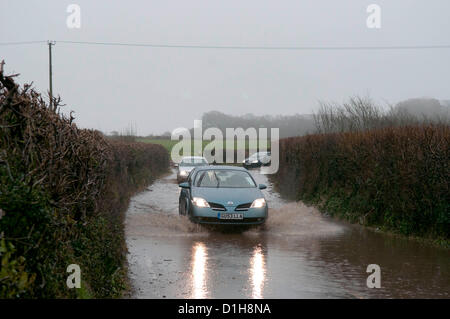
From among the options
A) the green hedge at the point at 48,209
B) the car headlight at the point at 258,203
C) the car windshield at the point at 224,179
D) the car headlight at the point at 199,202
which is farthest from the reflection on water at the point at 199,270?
the car windshield at the point at 224,179

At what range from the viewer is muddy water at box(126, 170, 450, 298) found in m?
8.60

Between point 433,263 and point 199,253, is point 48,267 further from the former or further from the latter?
point 433,263

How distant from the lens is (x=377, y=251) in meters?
12.2

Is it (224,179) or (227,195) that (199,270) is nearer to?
(227,195)

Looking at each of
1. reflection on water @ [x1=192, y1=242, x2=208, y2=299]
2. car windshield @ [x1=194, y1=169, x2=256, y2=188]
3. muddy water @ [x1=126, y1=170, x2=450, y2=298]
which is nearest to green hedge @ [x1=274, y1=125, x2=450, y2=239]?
muddy water @ [x1=126, y1=170, x2=450, y2=298]

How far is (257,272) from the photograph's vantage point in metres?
9.84

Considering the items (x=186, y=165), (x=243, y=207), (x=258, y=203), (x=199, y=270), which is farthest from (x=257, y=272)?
(x=186, y=165)

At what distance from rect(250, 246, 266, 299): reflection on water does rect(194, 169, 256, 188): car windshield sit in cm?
397

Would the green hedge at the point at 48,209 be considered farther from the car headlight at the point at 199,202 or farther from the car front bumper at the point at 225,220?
the car headlight at the point at 199,202

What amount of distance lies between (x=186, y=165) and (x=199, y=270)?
24.2m

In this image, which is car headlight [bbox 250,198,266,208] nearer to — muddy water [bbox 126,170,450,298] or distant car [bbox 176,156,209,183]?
muddy water [bbox 126,170,450,298]

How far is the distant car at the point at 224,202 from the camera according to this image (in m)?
14.3

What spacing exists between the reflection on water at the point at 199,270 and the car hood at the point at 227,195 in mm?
1819
